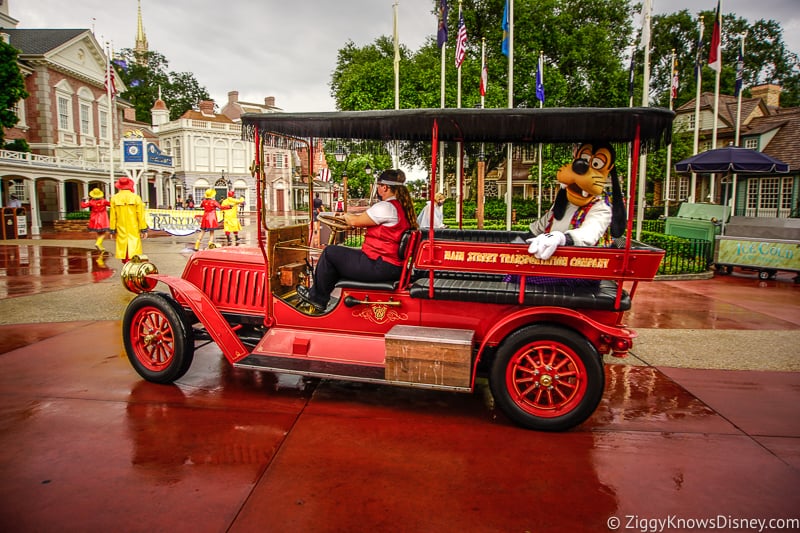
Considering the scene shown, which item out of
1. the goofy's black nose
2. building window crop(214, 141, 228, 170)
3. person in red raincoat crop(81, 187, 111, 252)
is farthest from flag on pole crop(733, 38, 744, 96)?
building window crop(214, 141, 228, 170)

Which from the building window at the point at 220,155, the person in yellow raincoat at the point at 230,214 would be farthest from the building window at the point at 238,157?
the person in yellow raincoat at the point at 230,214

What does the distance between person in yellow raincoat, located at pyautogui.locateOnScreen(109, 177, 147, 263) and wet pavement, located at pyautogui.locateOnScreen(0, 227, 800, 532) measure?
14.9 feet

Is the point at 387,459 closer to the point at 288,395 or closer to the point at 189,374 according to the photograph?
the point at 288,395

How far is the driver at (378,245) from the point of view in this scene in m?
4.20

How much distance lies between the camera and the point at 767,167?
1270 centimetres

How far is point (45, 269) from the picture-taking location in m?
11.1

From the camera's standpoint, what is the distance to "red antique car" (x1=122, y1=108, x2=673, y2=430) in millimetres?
3594

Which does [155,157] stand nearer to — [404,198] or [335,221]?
[335,221]

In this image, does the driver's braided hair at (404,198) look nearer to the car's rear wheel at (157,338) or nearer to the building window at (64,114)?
the car's rear wheel at (157,338)

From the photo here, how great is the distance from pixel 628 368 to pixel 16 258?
14.4 metres

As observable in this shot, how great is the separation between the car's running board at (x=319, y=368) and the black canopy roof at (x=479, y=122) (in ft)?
6.25

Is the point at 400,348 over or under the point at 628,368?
over

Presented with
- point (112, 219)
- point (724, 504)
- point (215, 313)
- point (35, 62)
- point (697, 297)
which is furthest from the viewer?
Result: point (35, 62)

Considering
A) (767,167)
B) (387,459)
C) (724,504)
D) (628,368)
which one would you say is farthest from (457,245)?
(767,167)
